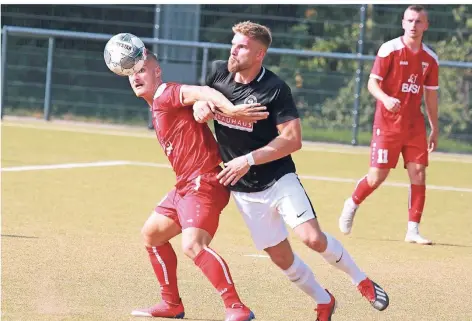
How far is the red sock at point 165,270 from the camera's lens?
7.21 m

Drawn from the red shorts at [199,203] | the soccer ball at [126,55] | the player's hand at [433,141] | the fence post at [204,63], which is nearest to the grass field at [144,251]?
the red shorts at [199,203]

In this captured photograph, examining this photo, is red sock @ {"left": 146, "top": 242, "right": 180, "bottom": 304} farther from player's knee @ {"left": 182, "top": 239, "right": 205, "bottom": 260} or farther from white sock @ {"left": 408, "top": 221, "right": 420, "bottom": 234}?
white sock @ {"left": 408, "top": 221, "right": 420, "bottom": 234}

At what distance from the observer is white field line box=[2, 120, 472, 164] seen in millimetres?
19266

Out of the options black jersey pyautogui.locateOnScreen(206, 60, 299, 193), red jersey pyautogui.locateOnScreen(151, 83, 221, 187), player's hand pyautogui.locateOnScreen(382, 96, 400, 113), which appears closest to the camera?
black jersey pyautogui.locateOnScreen(206, 60, 299, 193)

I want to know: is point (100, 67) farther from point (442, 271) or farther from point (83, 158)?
point (442, 271)

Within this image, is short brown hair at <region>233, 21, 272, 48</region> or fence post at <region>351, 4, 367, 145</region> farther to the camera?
fence post at <region>351, 4, 367, 145</region>

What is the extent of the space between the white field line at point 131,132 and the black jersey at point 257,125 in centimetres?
1206

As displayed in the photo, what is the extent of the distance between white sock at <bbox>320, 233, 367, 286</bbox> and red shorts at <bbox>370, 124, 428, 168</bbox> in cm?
357

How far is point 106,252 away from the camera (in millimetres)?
9383

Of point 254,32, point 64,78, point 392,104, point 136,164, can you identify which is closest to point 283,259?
point 254,32

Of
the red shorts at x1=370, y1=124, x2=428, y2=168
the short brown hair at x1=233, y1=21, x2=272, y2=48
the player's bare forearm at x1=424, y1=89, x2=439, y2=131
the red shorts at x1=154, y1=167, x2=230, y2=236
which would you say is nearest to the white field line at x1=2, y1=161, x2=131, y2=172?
the red shorts at x1=370, y1=124, x2=428, y2=168

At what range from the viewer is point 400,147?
1064 centimetres

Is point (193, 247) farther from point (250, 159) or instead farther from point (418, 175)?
point (418, 175)

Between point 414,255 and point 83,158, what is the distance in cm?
729
